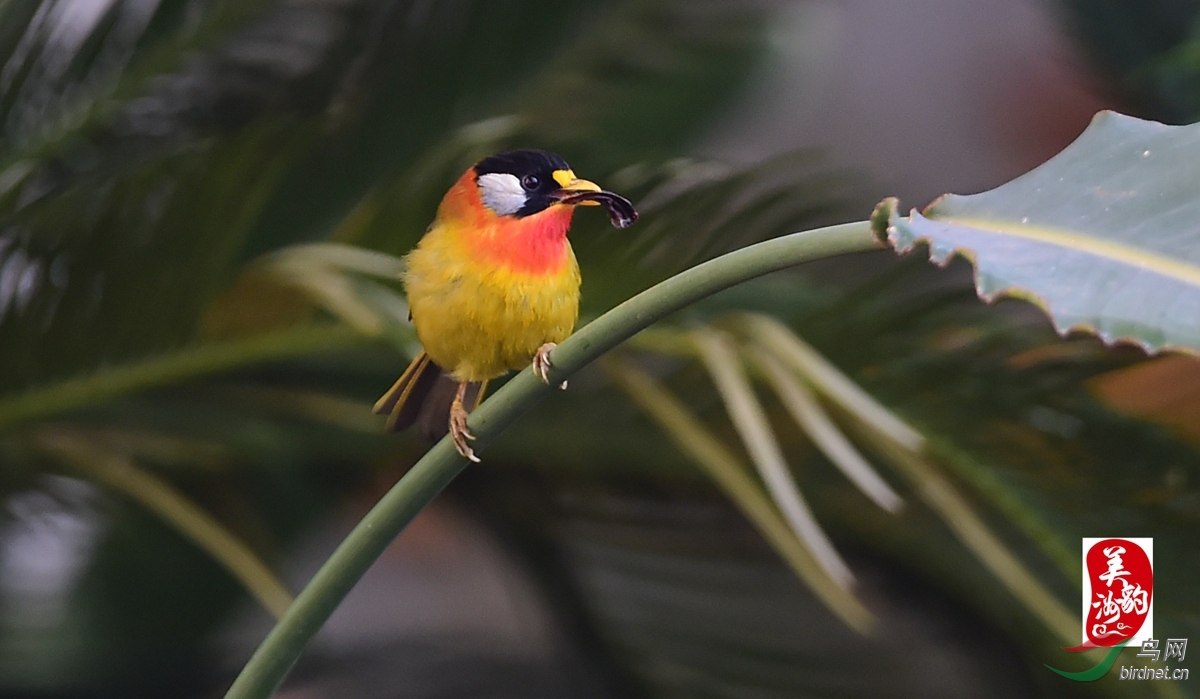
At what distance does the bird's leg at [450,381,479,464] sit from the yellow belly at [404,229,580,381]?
0.01 m

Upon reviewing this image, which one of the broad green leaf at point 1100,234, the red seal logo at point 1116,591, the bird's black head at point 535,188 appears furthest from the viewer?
the red seal logo at point 1116,591

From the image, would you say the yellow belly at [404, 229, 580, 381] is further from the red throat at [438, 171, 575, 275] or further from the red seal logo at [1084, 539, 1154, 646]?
the red seal logo at [1084, 539, 1154, 646]

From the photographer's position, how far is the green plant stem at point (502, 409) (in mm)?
167

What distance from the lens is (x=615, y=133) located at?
0.52 metres

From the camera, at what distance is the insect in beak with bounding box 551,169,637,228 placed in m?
0.24

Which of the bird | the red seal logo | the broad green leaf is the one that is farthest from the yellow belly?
the red seal logo

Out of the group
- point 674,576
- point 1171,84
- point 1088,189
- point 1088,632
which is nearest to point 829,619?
point 674,576

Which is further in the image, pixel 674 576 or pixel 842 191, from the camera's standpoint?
pixel 674 576

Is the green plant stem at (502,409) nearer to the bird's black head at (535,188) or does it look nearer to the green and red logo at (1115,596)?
the bird's black head at (535,188)

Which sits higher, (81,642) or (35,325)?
(35,325)

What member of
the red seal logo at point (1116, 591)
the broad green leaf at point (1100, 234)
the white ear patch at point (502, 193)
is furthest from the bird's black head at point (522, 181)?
the red seal logo at point (1116, 591)

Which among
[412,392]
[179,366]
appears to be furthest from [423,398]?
[179,366]

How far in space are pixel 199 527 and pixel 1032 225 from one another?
0.41 metres

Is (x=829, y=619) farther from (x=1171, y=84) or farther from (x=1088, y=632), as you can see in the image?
(x=1171, y=84)
